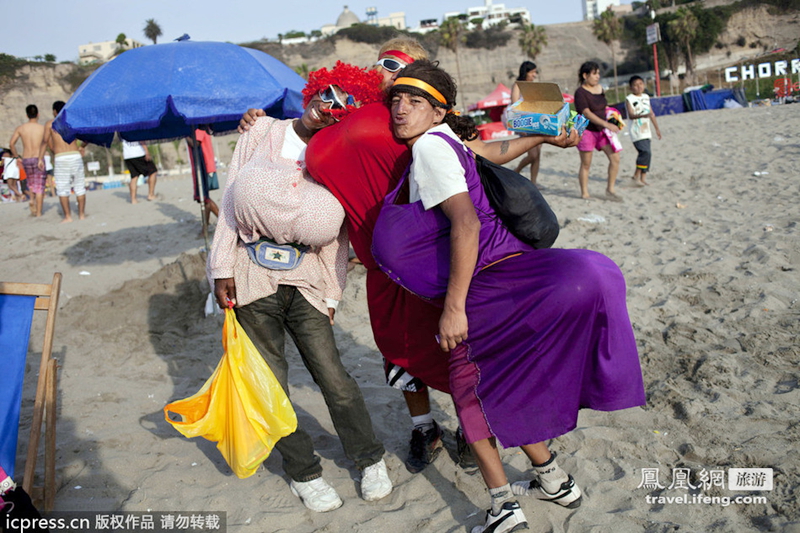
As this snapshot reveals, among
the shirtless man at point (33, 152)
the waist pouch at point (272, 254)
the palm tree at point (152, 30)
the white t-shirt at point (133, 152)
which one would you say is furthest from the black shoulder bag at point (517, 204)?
the palm tree at point (152, 30)

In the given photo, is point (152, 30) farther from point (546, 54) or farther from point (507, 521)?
point (507, 521)

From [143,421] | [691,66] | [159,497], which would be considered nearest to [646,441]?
[159,497]

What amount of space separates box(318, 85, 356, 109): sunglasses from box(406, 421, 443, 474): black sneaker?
1620 mm

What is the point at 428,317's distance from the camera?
2555mm

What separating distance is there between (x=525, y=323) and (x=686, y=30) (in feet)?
202

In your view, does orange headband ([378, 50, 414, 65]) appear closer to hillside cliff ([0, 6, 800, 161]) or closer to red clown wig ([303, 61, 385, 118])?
red clown wig ([303, 61, 385, 118])

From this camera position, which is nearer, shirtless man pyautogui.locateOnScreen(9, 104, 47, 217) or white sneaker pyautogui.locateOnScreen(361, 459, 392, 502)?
white sneaker pyautogui.locateOnScreen(361, 459, 392, 502)

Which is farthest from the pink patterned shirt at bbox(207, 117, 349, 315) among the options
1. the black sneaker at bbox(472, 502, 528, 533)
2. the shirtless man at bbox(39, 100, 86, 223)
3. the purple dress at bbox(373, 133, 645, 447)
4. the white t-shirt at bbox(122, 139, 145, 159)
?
the white t-shirt at bbox(122, 139, 145, 159)

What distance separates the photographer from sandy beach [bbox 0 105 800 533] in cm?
255

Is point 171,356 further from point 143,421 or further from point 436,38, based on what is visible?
point 436,38

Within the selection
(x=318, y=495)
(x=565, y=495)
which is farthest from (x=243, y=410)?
(x=565, y=495)

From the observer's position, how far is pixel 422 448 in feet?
9.75

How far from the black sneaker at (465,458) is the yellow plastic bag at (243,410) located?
2.82 ft

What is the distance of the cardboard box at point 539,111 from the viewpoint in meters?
2.38
